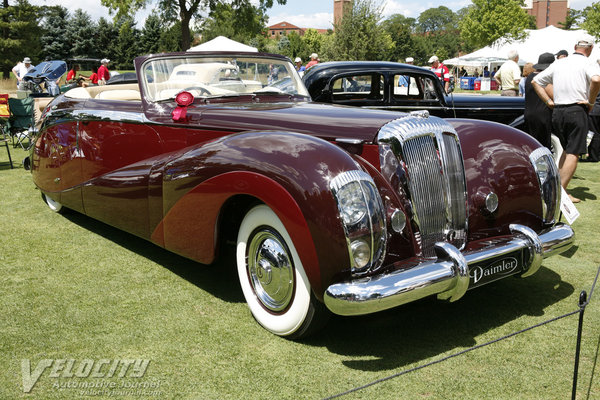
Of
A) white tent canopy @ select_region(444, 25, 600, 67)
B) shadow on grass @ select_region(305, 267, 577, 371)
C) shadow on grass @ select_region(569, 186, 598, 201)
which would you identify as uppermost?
white tent canopy @ select_region(444, 25, 600, 67)

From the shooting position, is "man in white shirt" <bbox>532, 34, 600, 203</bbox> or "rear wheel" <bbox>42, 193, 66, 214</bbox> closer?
"rear wheel" <bbox>42, 193, 66, 214</bbox>

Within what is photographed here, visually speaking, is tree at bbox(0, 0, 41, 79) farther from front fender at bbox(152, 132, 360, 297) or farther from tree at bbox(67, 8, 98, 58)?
front fender at bbox(152, 132, 360, 297)

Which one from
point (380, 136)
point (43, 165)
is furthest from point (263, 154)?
point (43, 165)

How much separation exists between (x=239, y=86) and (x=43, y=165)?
2375mm

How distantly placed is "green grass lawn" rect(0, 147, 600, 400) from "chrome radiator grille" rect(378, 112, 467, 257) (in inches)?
22.8

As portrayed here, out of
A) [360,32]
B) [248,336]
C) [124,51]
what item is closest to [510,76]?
[248,336]

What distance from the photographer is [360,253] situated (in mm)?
2684

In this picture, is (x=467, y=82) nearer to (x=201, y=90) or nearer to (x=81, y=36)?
(x=201, y=90)

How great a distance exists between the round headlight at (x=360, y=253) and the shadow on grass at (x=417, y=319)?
55 centimetres

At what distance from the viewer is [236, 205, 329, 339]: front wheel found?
Answer: 290 centimetres

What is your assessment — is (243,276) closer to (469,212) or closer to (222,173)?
(222,173)

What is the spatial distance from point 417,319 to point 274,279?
96 centimetres

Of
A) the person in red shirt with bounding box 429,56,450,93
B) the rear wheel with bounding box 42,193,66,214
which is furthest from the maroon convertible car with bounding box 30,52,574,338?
the person in red shirt with bounding box 429,56,450,93

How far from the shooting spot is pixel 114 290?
12.4ft
